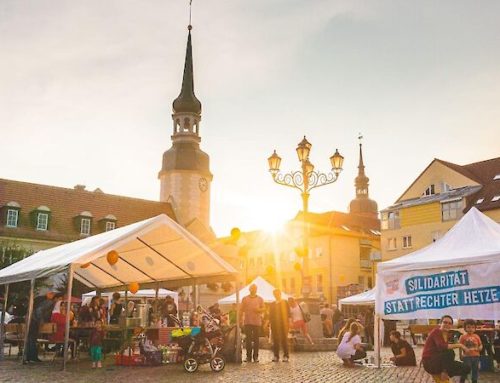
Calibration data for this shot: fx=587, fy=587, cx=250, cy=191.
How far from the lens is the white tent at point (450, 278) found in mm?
12500

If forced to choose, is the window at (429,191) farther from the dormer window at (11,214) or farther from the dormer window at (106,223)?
the dormer window at (11,214)

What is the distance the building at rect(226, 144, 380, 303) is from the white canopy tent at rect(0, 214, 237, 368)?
3941 centimetres

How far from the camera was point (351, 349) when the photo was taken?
1489 cm

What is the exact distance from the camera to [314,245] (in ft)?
219

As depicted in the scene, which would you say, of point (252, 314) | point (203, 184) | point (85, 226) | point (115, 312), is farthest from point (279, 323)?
point (203, 184)

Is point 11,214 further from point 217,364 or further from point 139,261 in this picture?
point 217,364

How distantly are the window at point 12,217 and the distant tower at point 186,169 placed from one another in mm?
16952

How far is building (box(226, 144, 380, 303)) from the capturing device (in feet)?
210

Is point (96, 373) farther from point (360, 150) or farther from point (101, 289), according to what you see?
point (360, 150)

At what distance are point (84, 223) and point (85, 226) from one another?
0.29 meters

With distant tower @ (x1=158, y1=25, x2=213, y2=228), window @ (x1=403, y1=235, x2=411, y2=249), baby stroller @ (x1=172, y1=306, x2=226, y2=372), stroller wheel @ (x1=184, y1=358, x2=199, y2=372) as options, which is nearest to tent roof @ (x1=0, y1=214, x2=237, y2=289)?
baby stroller @ (x1=172, y1=306, x2=226, y2=372)

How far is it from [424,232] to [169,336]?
3889 cm

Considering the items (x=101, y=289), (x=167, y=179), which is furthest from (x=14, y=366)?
(x=167, y=179)

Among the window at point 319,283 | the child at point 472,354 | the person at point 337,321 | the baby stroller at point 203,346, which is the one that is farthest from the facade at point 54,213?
the child at point 472,354
